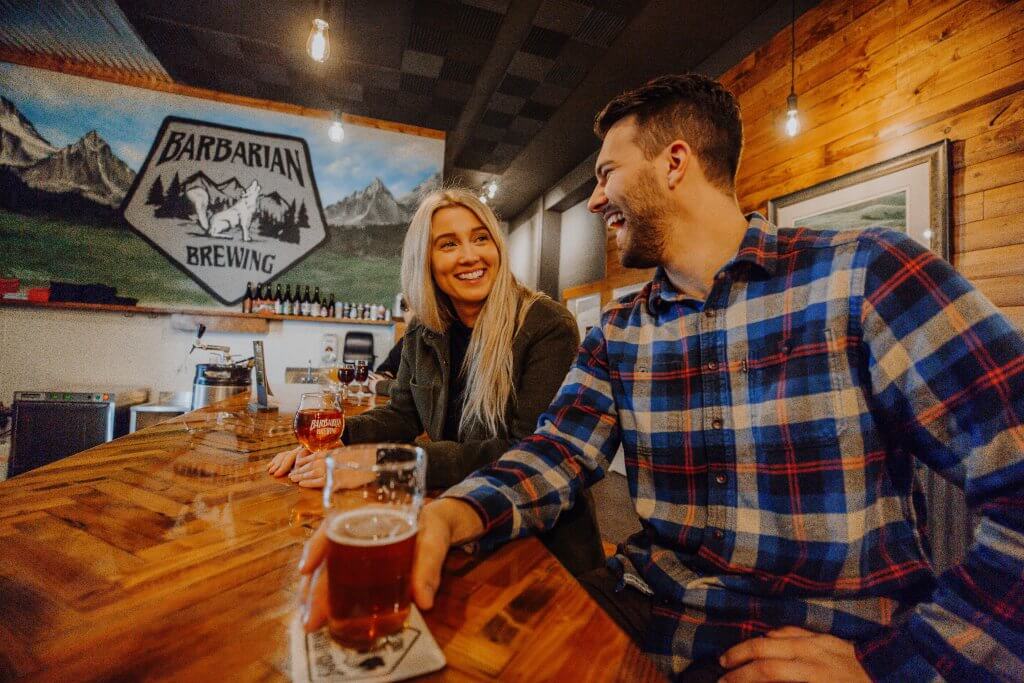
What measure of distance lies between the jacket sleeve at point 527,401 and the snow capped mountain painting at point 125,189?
4.02m

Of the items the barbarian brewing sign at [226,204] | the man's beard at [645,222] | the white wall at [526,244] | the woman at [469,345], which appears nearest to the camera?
the man's beard at [645,222]

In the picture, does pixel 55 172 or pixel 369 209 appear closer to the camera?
pixel 55 172

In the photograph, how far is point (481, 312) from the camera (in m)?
1.75

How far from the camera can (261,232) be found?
4738mm

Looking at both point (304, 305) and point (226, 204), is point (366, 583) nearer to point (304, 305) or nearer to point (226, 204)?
point (304, 305)

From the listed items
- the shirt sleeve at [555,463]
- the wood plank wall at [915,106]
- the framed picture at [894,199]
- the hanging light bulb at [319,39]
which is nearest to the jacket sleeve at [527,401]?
the shirt sleeve at [555,463]

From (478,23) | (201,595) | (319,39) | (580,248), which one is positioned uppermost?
(478,23)

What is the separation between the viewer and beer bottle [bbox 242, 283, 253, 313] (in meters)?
4.62

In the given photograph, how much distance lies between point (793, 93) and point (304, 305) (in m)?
4.57

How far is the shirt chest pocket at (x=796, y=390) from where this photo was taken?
2.91 ft

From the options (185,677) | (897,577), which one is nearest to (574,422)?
(897,577)

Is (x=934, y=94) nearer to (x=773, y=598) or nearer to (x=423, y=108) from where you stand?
(x=773, y=598)

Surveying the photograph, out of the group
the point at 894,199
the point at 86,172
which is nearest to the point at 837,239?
the point at 894,199

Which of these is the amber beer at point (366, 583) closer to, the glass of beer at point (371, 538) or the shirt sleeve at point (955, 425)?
the glass of beer at point (371, 538)
